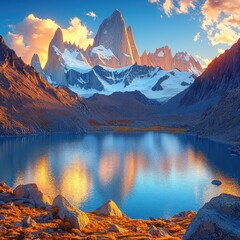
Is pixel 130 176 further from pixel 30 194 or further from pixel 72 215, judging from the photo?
pixel 72 215

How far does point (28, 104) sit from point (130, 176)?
92686 millimetres

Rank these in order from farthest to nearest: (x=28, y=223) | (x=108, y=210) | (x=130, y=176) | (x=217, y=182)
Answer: (x=130, y=176) → (x=217, y=182) → (x=108, y=210) → (x=28, y=223)

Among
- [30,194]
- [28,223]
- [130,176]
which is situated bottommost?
[130,176]

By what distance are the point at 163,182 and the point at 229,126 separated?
67224 millimetres

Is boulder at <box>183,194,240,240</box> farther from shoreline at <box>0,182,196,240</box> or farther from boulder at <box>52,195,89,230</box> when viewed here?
boulder at <box>52,195,89,230</box>

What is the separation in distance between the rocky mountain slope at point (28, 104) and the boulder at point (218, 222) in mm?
109972

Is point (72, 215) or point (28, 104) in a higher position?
point (28, 104)

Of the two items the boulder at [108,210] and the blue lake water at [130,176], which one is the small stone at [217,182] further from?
the boulder at [108,210]

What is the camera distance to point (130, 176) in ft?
165

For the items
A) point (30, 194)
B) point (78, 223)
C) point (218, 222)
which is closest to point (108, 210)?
point (30, 194)

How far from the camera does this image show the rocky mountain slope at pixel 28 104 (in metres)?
122

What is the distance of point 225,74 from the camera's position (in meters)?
195

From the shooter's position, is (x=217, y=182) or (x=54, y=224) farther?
(x=217, y=182)

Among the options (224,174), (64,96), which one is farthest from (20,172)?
(64,96)
